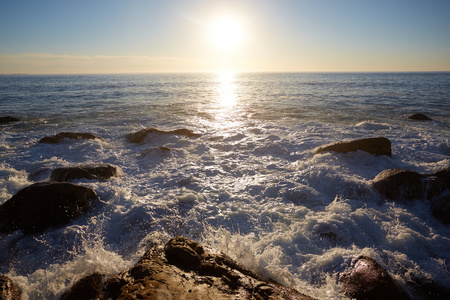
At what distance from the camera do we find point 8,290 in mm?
3562

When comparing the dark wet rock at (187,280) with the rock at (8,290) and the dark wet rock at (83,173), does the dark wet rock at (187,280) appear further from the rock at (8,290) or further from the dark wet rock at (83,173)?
the dark wet rock at (83,173)

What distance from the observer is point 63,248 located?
4836 millimetres

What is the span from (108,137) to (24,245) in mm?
9267

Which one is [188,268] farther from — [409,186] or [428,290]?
[409,186]

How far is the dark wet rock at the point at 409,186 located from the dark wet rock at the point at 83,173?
28.5ft

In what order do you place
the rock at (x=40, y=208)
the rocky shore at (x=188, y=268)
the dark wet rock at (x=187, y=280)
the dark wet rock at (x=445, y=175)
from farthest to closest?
the dark wet rock at (x=445, y=175), the rock at (x=40, y=208), the rocky shore at (x=188, y=268), the dark wet rock at (x=187, y=280)

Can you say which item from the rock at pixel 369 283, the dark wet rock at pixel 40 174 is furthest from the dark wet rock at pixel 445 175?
the dark wet rock at pixel 40 174

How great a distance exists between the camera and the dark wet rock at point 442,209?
5.64 metres

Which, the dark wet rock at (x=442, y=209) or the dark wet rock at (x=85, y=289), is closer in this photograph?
the dark wet rock at (x=85, y=289)

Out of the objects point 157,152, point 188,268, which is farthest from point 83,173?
point 188,268

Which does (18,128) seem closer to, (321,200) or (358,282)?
(321,200)

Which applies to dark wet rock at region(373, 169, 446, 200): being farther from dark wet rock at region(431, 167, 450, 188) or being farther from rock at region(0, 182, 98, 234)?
rock at region(0, 182, 98, 234)

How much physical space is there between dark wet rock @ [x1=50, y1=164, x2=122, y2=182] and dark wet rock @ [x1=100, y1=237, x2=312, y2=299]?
5307 mm

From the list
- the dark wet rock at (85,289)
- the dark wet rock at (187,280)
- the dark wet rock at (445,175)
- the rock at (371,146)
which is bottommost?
the dark wet rock at (85,289)
